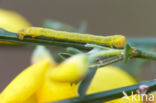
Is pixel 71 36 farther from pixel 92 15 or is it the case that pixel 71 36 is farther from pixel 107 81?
pixel 92 15

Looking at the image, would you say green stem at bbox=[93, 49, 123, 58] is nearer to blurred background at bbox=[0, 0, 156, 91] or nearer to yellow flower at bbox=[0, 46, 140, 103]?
yellow flower at bbox=[0, 46, 140, 103]

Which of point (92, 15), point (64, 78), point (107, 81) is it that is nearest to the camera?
point (64, 78)

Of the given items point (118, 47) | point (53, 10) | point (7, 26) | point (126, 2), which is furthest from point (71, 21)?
point (118, 47)

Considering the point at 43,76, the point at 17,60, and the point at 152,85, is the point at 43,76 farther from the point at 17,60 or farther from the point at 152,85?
the point at 17,60

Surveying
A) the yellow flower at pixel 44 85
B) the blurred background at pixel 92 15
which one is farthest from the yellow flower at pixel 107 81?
the blurred background at pixel 92 15

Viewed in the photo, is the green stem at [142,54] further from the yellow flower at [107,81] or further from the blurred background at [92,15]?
the blurred background at [92,15]

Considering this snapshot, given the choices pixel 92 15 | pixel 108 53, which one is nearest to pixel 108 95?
pixel 108 53

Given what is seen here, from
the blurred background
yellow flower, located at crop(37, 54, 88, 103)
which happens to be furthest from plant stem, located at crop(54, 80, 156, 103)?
the blurred background
